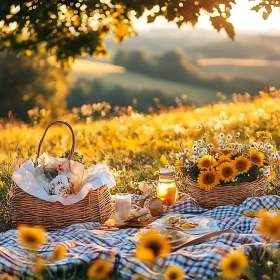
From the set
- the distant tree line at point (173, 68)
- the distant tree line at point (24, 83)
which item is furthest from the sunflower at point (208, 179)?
the distant tree line at point (24, 83)

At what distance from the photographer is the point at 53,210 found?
4.81 meters

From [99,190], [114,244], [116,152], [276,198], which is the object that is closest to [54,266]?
[114,244]

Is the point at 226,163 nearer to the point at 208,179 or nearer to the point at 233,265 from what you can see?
the point at 208,179

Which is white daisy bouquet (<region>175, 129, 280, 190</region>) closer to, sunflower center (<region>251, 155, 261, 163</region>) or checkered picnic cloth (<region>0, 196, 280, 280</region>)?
sunflower center (<region>251, 155, 261, 163</region>)

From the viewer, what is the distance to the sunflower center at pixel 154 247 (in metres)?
2.59

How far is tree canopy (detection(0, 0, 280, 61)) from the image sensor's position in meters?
7.48

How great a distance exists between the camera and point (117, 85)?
120ft

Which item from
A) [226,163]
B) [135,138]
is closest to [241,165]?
[226,163]

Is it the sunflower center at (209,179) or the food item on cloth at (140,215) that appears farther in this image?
the sunflower center at (209,179)

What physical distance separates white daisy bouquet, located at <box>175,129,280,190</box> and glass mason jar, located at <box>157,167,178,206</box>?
0.15 meters

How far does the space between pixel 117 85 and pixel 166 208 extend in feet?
104

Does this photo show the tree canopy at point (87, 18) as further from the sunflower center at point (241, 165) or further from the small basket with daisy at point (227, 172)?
the sunflower center at point (241, 165)

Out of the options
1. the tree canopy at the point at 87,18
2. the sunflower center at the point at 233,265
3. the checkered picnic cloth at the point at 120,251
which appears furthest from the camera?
the tree canopy at the point at 87,18

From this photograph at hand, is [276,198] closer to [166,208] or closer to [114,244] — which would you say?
[166,208]
